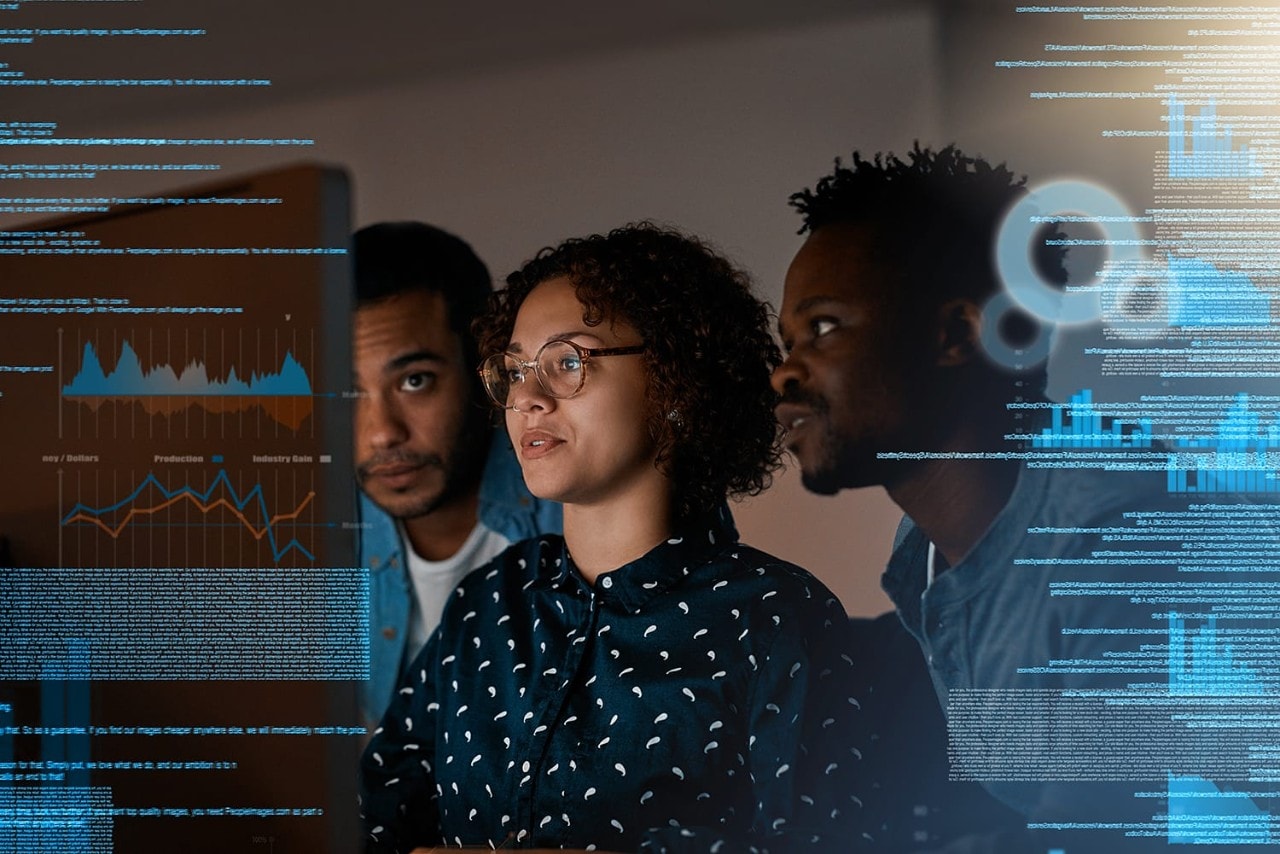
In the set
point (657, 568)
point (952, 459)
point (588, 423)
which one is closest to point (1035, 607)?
point (952, 459)

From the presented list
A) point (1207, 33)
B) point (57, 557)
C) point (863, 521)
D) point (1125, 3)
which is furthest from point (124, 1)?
point (1207, 33)

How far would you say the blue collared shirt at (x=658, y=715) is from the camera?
1.67 metres

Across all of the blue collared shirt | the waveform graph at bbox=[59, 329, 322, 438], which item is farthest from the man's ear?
the waveform graph at bbox=[59, 329, 322, 438]

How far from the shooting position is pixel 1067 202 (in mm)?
1855

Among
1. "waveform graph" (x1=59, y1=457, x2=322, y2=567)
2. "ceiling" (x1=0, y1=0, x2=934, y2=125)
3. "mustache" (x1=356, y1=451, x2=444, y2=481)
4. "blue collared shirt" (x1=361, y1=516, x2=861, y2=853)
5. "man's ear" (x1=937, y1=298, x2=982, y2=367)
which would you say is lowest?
"blue collared shirt" (x1=361, y1=516, x2=861, y2=853)

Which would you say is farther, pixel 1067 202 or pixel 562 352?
pixel 1067 202

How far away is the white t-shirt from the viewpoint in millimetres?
1878

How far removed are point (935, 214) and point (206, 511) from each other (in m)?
1.41

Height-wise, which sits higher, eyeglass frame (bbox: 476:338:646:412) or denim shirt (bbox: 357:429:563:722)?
eyeglass frame (bbox: 476:338:646:412)

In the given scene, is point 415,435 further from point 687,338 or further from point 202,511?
point 687,338

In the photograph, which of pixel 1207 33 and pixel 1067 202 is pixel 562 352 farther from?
pixel 1207 33

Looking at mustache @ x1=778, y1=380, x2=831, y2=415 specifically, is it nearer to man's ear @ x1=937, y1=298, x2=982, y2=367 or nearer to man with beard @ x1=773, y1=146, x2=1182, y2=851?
man with beard @ x1=773, y1=146, x2=1182, y2=851

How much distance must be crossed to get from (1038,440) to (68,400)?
1.76m

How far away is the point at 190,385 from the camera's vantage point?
6.18 feet
